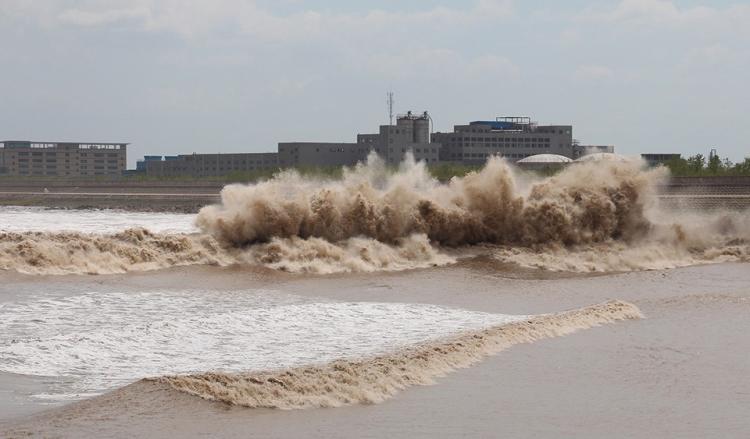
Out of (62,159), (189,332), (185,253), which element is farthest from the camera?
(62,159)

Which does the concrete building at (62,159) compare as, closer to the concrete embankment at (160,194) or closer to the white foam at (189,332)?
the concrete embankment at (160,194)

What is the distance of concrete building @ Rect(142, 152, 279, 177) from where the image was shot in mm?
127625

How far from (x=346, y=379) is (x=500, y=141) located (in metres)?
114

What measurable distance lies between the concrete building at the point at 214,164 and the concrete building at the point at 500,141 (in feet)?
72.8

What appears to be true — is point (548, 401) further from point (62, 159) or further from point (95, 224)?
point (62, 159)

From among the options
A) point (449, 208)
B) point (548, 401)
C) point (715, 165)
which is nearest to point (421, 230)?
point (449, 208)

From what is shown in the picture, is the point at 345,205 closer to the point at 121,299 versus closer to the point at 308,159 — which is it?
the point at 121,299

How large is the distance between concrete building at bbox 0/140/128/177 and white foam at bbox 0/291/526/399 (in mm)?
148263

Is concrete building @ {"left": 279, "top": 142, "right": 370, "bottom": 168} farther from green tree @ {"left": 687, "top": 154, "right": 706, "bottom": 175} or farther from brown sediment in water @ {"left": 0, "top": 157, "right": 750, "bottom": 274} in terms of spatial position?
brown sediment in water @ {"left": 0, "top": 157, "right": 750, "bottom": 274}

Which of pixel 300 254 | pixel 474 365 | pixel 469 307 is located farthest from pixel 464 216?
pixel 474 365

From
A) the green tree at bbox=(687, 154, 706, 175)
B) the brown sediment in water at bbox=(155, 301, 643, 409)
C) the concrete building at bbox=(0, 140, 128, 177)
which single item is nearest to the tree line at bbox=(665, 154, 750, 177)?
the green tree at bbox=(687, 154, 706, 175)

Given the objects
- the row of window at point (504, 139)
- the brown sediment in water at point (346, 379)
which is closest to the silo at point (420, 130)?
the row of window at point (504, 139)

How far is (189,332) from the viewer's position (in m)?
14.9

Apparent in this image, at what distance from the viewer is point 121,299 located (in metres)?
18.7
